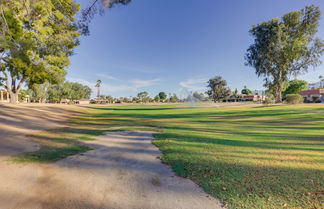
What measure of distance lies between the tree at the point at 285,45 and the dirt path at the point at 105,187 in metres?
34.7

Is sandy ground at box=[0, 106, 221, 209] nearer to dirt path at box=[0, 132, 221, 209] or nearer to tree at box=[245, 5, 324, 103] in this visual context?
dirt path at box=[0, 132, 221, 209]

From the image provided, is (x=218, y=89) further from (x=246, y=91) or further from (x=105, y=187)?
(x=105, y=187)

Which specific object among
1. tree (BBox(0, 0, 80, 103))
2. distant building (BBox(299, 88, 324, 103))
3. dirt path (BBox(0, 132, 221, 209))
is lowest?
dirt path (BBox(0, 132, 221, 209))

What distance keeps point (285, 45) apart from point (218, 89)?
5689cm

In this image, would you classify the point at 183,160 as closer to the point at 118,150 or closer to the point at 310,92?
the point at 118,150

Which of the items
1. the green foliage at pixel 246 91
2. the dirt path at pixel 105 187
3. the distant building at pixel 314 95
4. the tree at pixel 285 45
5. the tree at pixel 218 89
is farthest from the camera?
the green foliage at pixel 246 91

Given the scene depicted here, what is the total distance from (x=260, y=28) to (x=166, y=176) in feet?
124

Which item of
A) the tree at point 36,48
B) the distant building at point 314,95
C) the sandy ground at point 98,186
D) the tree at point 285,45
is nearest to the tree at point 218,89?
the distant building at point 314,95

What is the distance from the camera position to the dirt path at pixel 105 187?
2.42 m

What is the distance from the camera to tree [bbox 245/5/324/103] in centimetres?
2795

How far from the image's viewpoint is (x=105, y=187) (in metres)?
2.92

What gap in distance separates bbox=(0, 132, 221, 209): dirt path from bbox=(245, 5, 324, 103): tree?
3471 cm

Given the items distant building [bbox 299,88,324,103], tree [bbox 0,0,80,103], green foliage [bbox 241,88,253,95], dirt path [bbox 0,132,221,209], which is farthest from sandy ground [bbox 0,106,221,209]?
green foliage [bbox 241,88,253,95]

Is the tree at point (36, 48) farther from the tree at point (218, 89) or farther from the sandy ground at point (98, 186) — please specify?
the tree at point (218, 89)
